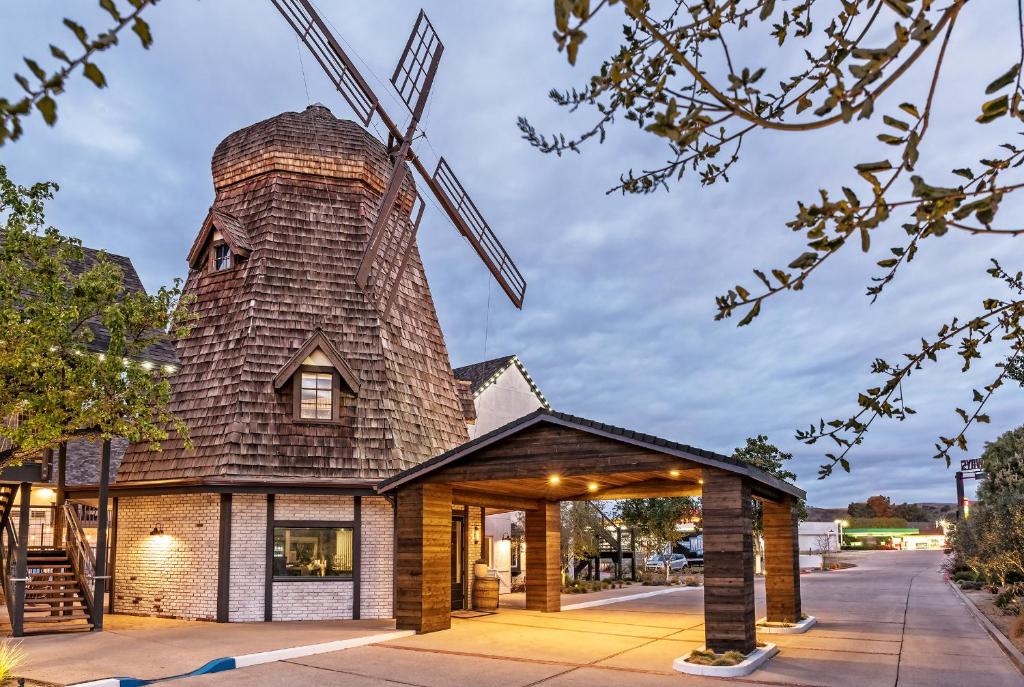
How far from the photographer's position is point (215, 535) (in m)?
18.4

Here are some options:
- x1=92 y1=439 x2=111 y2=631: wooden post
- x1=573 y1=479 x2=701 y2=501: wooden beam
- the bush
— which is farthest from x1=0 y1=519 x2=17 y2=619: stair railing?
the bush

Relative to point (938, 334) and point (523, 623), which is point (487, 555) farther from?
point (938, 334)

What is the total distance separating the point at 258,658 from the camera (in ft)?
43.2

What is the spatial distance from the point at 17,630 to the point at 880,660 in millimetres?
15180

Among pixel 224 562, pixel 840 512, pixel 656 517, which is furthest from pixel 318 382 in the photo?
pixel 840 512

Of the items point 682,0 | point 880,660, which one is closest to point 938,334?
point 682,0

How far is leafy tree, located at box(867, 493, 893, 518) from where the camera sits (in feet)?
461

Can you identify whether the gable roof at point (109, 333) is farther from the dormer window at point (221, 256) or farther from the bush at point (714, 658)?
the bush at point (714, 658)

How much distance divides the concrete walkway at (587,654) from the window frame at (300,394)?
14.9 feet

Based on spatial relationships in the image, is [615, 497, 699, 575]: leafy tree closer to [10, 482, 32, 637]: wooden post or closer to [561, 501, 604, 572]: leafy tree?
[561, 501, 604, 572]: leafy tree

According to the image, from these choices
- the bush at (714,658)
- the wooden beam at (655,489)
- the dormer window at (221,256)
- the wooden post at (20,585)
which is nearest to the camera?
the bush at (714,658)

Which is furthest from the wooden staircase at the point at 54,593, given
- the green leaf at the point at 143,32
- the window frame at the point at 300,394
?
the green leaf at the point at 143,32

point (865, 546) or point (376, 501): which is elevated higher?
point (376, 501)

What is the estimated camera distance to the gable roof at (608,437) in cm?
1362
